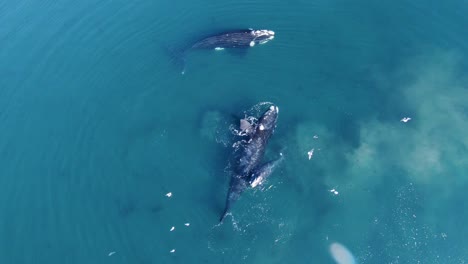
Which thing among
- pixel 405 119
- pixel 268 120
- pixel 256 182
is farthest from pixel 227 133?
pixel 405 119

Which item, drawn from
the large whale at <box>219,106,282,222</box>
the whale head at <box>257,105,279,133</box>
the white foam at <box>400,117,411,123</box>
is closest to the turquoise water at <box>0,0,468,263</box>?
the white foam at <box>400,117,411,123</box>

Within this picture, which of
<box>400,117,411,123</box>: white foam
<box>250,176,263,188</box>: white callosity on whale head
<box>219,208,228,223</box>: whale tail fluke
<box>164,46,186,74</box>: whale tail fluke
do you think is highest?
<box>164,46,186,74</box>: whale tail fluke

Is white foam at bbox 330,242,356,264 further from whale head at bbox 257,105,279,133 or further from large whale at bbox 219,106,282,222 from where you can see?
whale head at bbox 257,105,279,133

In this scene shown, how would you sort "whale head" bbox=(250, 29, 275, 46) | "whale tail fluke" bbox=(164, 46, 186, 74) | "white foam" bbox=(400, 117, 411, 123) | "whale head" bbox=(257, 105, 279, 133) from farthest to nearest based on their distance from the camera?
"whale head" bbox=(250, 29, 275, 46), "whale tail fluke" bbox=(164, 46, 186, 74), "white foam" bbox=(400, 117, 411, 123), "whale head" bbox=(257, 105, 279, 133)

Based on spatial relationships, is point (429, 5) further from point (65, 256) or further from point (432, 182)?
point (65, 256)

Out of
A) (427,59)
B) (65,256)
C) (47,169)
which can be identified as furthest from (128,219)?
(427,59)

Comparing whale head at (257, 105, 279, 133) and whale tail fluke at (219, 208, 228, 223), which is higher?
whale head at (257, 105, 279, 133)

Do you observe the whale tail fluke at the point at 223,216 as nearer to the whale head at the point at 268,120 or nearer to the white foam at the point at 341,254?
the whale head at the point at 268,120
